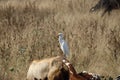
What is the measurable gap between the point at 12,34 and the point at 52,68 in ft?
13.3

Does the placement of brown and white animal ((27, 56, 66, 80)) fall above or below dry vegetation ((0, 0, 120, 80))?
above

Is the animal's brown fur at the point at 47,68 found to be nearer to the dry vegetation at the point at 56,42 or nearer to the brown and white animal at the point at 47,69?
the brown and white animal at the point at 47,69

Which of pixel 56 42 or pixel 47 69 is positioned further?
pixel 56 42

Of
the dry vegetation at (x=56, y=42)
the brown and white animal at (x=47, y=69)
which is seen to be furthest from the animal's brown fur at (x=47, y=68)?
the dry vegetation at (x=56, y=42)

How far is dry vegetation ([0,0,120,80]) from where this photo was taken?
910 centimetres

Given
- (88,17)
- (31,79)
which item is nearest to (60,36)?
(31,79)

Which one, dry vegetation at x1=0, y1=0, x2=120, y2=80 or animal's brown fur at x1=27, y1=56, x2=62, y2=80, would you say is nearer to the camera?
animal's brown fur at x1=27, y1=56, x2=62, y2=80

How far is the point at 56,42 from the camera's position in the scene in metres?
10.2

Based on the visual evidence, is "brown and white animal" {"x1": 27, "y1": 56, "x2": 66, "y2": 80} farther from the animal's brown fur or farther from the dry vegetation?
the dry vegetation

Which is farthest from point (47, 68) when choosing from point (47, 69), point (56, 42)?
point (56, 42)

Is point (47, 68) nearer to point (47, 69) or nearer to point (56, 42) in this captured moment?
point (47, 69)

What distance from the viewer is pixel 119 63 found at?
8961 millimetres

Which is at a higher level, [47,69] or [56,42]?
[47,69]

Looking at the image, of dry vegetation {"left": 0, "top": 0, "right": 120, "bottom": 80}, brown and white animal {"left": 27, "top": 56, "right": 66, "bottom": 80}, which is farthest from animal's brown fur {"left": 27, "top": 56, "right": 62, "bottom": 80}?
dry vegetation {"left": 0, "top": 0, "right": 120, "bottom": 80}
